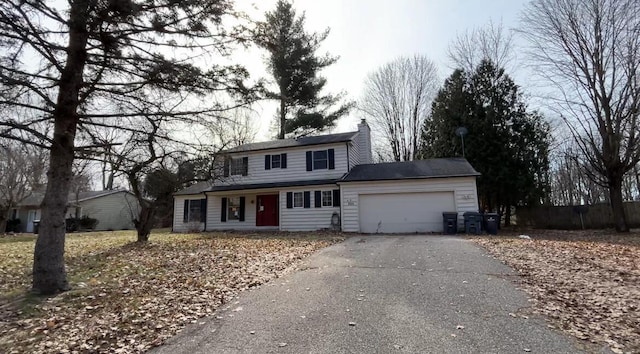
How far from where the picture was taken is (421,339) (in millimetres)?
3633

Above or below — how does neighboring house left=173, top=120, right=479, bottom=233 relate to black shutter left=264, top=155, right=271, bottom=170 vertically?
below

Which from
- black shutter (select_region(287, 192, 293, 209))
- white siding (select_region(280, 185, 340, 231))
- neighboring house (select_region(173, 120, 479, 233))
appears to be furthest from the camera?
black shutter (select_region(287, 192, 293, 209))

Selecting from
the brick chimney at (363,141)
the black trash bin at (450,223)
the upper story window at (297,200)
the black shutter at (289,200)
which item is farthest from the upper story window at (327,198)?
the black trash bin at (450,223)

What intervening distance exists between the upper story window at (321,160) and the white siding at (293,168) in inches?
6.8

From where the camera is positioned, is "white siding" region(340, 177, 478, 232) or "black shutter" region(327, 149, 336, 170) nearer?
"white siding" region(340, 177, 478, 232)

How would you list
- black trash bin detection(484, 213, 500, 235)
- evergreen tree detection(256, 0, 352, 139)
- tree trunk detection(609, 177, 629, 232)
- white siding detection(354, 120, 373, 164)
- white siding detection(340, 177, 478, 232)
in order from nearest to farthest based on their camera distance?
black trash bin detection(484, 213, 500, 235), white siding detection(340, 177, 478, 232), tree trunk detection(609, 177, 629, 232), white siding detection(354, 120, 373, 164), evergreen tree detection(256, 0, 352, 139)

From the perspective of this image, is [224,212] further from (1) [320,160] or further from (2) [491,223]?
(2) [491,223]

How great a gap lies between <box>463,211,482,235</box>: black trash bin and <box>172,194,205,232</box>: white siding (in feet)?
47.4

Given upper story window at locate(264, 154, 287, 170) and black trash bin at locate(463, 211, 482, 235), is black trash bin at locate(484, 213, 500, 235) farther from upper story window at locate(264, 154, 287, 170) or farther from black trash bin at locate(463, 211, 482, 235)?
upper story window at locate(264, 154, 287, 170)

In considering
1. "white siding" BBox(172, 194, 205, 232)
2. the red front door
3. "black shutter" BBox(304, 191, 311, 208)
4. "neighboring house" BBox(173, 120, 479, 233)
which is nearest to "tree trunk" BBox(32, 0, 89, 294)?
"neighboring house" BBox(173, 120, 479, 233)

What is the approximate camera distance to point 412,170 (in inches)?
668

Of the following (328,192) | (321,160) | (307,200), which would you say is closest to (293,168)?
(321,160)

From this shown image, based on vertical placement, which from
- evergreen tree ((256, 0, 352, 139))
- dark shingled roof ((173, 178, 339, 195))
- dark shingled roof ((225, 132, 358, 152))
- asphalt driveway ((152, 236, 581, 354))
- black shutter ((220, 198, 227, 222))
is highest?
evergreen tree ((256, 0, 352, 139))

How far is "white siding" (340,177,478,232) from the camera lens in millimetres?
15297
